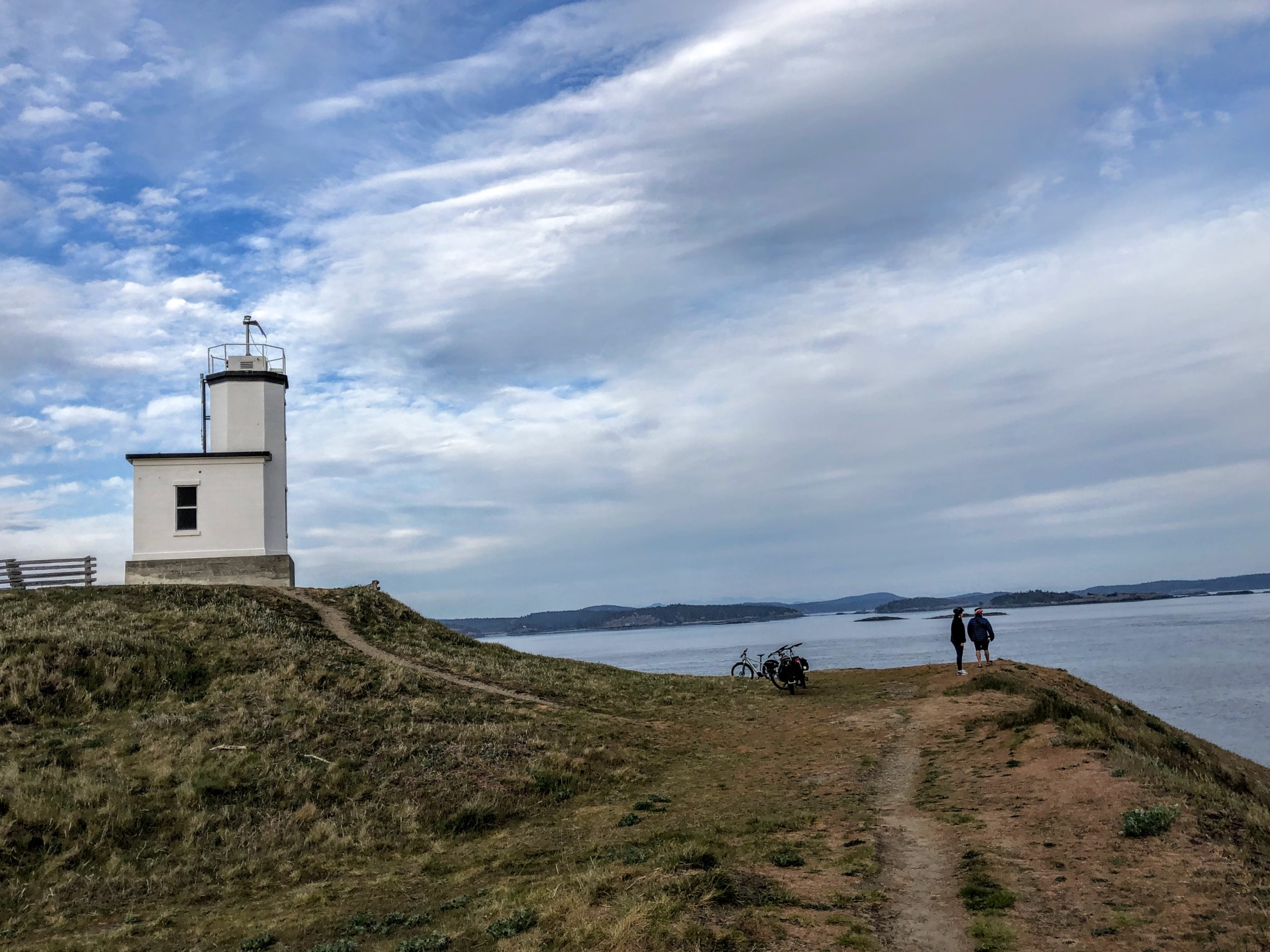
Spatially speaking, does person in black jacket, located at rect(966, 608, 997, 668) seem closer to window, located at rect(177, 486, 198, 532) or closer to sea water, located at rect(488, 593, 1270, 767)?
sea water, located at rect(488, 593, 1270, 767)

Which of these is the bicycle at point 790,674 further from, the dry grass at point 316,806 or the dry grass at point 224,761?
the dry grass at point 224,761

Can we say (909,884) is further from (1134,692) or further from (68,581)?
A: (1134,692)

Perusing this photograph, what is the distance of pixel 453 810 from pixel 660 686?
51.1 feet

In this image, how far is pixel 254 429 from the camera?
34125mm

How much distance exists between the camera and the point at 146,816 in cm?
1334

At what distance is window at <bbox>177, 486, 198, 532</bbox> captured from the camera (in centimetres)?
3184

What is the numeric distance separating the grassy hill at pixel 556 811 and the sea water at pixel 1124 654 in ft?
41.8

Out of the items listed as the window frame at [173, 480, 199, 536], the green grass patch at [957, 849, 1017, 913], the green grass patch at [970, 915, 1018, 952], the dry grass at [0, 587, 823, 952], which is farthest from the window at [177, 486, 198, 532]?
the green grass patch at [970, 915, 1018, 952]

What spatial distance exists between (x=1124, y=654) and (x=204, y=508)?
7324cm

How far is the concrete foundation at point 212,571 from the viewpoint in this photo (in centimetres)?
3086

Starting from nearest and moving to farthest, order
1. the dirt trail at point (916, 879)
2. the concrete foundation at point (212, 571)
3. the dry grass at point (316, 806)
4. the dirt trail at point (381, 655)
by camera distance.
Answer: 1. the dirt trail at point (916, 879)
2. the dry grass at point (316, 806)
3. the dirt trail at point (381, 655)
4. the concrete foundation at point (212, 571)

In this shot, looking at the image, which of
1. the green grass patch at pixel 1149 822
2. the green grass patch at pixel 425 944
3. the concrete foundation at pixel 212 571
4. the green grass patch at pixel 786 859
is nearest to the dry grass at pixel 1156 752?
the green grass patch at pixel 1149 822

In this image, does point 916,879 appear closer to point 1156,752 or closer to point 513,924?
Result: point 513,924

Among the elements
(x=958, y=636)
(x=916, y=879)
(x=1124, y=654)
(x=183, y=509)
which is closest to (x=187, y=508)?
(x=183, y=509)
